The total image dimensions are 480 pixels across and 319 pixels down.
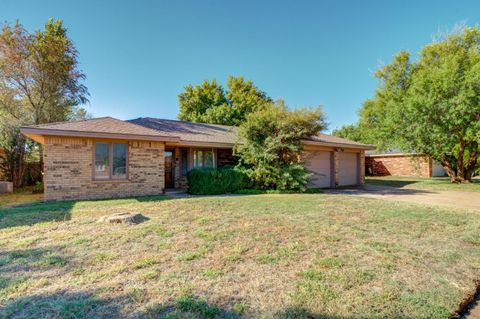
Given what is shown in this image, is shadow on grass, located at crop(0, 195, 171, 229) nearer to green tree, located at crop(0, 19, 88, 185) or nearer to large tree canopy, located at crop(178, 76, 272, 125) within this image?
green tree, located at crop(0, 19, 88, 185)

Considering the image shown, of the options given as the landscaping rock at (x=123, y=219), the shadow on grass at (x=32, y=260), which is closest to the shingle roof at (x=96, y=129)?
the landscaping rock at (x=123, y=219)

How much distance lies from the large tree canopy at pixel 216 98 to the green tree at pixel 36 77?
13.7 meters

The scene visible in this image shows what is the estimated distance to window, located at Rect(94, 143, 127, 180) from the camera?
9.05 m

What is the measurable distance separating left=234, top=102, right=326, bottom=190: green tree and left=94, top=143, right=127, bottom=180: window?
486 cm

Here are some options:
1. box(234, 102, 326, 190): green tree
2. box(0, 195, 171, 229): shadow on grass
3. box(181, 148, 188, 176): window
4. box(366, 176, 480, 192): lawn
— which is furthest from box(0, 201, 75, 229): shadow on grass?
box(366, 176, 480, 192): lawn

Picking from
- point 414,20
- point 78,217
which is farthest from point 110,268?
point 414,20

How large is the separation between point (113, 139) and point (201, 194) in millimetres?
3943

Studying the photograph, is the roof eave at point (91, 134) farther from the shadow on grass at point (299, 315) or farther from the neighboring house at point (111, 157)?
the shadow on grass at point (299, 315)

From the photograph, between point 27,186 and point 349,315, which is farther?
point 27,186

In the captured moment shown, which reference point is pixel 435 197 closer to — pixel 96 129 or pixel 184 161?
pixel 184 161

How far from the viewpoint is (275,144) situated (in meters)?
10.8

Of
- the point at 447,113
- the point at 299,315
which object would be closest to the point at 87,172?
the point at 299,315

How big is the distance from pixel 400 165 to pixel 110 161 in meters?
24.8

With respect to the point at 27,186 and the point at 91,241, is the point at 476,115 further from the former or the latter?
the point at 27,186
